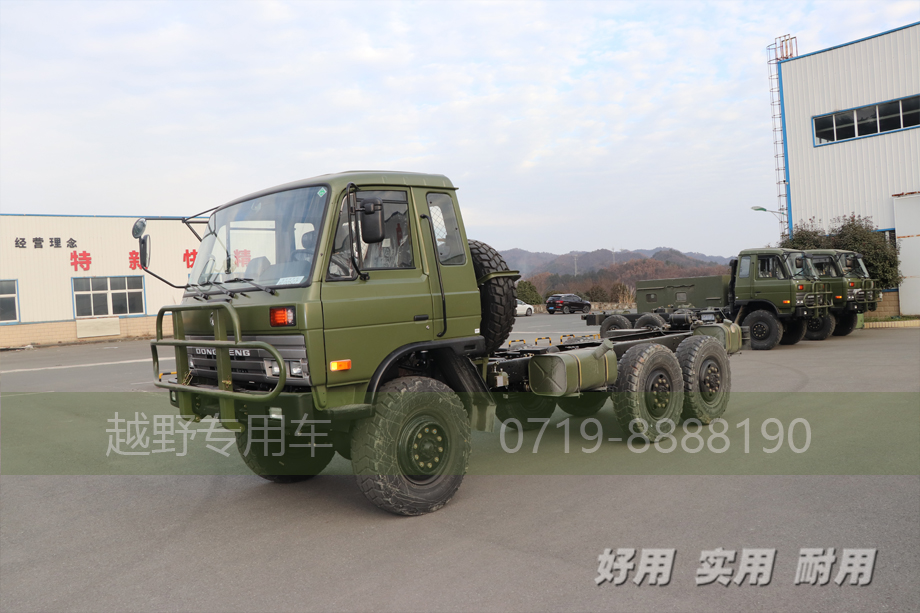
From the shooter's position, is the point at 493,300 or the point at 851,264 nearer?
the point at 493,300

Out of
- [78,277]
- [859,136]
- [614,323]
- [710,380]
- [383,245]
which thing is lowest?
[710,380]

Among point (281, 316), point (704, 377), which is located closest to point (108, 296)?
point (704, 377)

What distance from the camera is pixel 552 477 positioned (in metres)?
6.05

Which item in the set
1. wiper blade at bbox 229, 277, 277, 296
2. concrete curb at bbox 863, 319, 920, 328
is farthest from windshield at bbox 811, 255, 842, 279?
wiper blade at bbox 229, 277, 277, 296

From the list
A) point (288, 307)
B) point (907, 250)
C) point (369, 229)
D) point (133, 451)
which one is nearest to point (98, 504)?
point (133, 451)

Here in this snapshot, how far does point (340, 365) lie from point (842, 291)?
17189 millimetres

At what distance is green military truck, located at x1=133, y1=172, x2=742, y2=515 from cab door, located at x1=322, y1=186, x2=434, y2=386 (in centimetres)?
1

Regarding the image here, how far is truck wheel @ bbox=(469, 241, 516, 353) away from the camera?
19.4 feet

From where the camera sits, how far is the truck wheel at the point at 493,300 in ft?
19.4

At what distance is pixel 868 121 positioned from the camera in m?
26.4

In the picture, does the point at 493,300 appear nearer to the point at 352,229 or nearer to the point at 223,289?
the point at 352,229

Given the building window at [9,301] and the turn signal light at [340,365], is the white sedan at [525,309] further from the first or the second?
the turn signal light at [340,365]

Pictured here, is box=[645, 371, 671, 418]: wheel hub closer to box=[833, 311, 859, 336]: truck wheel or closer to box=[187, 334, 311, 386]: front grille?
box=[187, 334, 311, 386]: front grille

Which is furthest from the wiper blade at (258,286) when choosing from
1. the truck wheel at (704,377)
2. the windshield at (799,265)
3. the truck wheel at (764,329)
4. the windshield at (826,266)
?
the windshield at (826,266)
